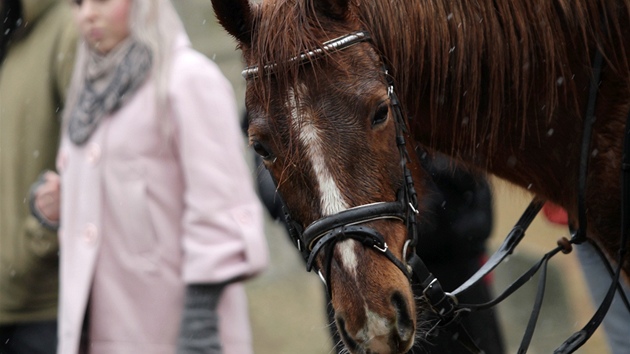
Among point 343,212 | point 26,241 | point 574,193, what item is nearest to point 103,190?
point 26,241

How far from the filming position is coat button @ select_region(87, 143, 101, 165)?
338cm

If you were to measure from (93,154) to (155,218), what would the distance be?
1.00 feet

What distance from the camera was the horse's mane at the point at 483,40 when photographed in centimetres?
282

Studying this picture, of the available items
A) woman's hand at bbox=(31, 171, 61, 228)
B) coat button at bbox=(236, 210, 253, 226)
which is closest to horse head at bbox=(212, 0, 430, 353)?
coat button at bbox=(236, 210, 253, 226)

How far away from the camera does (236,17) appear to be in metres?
2.86

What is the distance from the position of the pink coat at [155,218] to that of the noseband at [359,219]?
0.48 meters

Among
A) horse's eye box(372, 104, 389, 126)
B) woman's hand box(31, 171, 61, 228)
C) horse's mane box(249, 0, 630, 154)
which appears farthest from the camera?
woman's hand box(31, 171, 61, 228)

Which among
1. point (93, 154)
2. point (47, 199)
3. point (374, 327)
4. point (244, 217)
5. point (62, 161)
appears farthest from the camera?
point (47, 199)

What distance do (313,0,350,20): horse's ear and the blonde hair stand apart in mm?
720

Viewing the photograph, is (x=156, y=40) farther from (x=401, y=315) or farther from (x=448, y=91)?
(x=401, y=315)

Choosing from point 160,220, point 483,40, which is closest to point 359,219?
point 483,40

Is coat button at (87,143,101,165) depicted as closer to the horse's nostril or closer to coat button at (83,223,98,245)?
coat button at (83,223,98,245)

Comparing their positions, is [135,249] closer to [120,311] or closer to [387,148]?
[120,311]

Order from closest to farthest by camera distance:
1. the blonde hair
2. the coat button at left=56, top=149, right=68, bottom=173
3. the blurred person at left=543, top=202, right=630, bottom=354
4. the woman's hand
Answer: the blonde hair → the coat button at left=56, top=149, right=68, bottom=173 → the woman's hand → the blurred person at left=543, top=202, right=630, bottom=354
